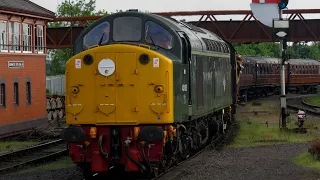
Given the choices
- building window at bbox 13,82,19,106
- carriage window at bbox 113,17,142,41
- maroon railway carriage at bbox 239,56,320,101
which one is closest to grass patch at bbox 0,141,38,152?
building window at bbox 13,82,19,106

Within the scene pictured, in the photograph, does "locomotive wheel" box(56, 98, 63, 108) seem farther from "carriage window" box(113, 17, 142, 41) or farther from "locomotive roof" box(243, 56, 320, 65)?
"carriage window" box(113, 17, 142, 41)

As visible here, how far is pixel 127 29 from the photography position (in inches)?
597

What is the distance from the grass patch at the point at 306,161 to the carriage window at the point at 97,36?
560 centimetres

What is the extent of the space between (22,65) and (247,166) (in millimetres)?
19575

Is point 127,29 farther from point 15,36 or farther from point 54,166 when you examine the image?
point 15,36

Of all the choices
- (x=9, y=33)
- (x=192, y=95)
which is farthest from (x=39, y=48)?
(x=192, y=95)

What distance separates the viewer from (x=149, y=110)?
14273 mm

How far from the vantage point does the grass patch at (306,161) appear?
16.4 meters

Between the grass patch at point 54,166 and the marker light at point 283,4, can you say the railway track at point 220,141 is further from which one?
the marker light at point 283,4

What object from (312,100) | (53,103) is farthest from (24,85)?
(312,100)

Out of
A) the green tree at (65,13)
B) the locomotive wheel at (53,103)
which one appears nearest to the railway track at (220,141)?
the locomotive wheel at (53,103)

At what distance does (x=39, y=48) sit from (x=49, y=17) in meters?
1.76

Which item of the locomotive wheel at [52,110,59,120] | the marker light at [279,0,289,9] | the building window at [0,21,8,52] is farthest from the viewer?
the locomotive wheel at [52,110,59,120]

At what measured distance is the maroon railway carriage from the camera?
1998 inches
